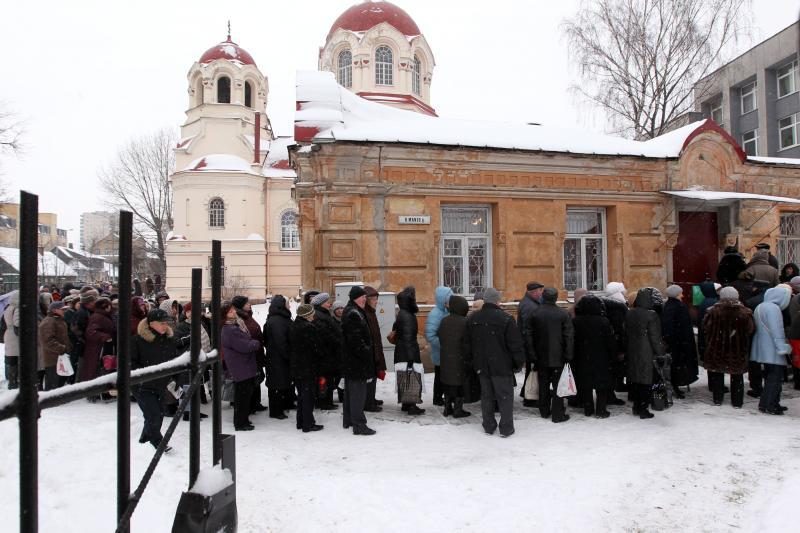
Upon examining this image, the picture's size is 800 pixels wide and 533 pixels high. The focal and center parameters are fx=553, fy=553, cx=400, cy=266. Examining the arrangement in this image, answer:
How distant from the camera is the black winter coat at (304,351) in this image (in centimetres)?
690

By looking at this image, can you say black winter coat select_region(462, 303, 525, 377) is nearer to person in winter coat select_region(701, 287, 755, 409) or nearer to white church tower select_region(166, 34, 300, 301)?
person in winter coat select_region(701, 287, 755, 409)

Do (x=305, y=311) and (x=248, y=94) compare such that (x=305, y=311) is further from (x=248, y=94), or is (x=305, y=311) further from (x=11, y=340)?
(x=248, y=94)

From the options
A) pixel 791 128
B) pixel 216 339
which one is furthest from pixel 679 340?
pixel 791 128

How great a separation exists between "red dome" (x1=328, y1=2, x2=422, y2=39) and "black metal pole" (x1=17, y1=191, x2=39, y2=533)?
28.6 meters

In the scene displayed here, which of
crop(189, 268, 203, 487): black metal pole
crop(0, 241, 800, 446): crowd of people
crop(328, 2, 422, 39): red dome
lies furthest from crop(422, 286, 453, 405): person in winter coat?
crop(328, 2, 422, 39): red dome

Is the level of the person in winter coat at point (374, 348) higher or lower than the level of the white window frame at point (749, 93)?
lower

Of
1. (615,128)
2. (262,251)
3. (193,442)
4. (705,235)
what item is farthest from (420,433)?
(262,251)

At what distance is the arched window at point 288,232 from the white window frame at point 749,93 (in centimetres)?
3224

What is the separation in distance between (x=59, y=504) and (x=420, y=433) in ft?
12.4

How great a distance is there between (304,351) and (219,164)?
3004 cm

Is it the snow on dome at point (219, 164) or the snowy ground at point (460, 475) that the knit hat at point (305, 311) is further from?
the snow on dome at point (219, 164)

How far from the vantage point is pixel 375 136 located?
33.2ft

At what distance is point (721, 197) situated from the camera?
10.8m

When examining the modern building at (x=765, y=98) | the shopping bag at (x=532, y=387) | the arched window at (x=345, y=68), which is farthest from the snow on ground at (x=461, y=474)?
the modern building at (x=765, y=98)
